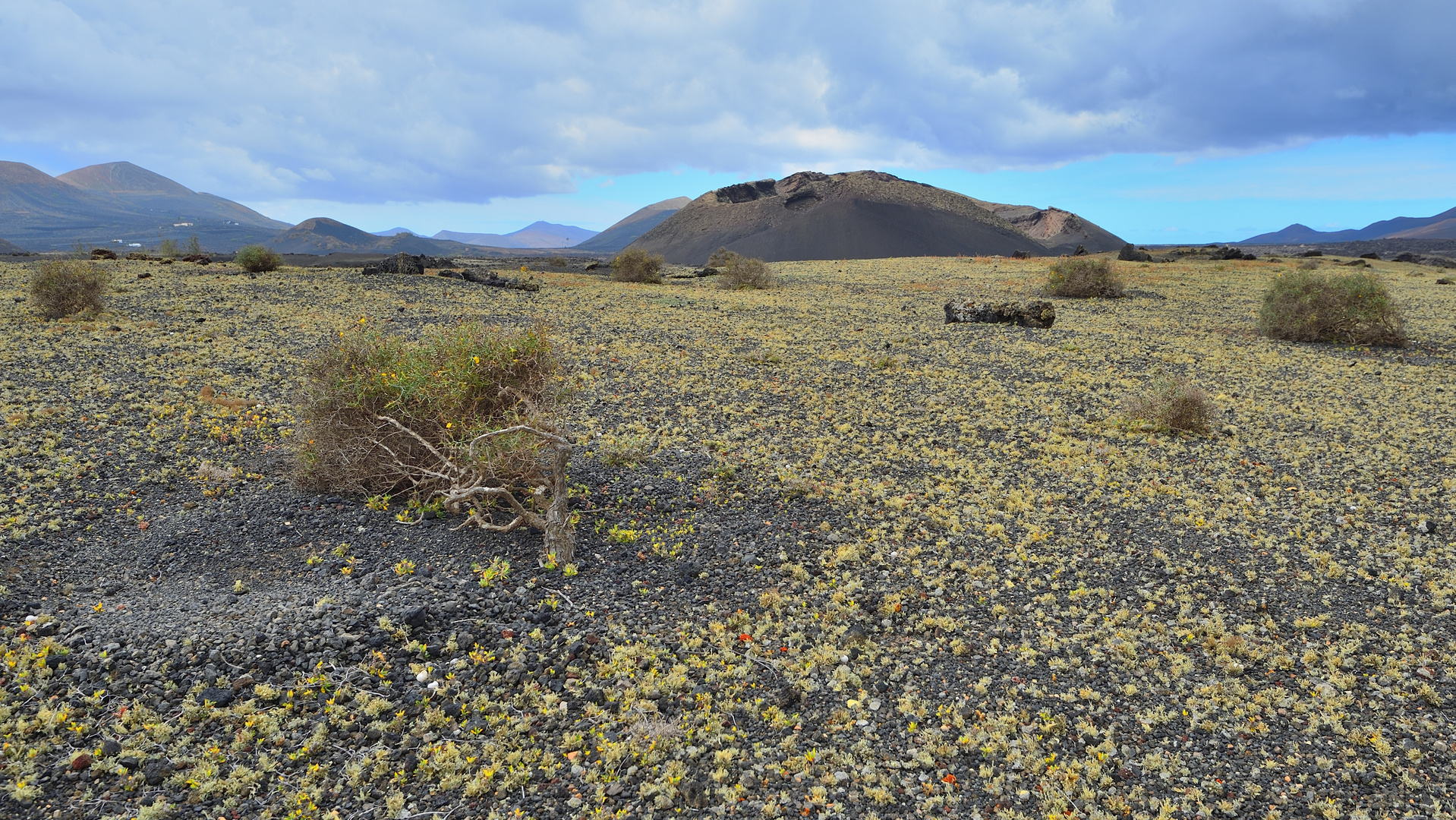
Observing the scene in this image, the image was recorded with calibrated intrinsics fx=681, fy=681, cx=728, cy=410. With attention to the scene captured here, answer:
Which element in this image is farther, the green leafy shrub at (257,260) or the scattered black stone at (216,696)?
the green leafy shrub at (257,260)

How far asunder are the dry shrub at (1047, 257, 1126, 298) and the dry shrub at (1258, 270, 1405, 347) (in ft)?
23.8

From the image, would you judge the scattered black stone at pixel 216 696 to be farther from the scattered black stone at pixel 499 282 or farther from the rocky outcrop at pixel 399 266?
the rocky outcrop at pixel 399 266

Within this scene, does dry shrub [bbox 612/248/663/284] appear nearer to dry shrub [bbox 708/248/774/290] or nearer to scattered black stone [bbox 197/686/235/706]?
dry shrub [bbox 708/248/774/290]

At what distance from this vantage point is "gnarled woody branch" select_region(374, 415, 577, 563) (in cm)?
482

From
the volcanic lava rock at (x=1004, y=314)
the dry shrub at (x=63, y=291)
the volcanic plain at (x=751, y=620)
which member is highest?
the dry shrub at (x=63, y=291)

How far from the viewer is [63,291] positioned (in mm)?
12711

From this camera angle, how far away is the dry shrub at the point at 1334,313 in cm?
1334

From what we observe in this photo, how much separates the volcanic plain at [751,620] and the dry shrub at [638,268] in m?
19.0

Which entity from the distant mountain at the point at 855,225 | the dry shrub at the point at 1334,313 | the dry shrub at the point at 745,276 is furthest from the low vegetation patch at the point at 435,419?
the distant mountain at the point at 855,225

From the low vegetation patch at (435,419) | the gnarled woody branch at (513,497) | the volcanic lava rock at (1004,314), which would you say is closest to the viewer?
the gnarled woody branch at (513,497)

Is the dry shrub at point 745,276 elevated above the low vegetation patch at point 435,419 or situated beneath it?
elevated above

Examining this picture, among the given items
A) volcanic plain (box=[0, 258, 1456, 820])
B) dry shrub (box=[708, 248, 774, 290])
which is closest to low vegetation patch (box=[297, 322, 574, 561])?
volcanic plain (box=[0, 258, 1456, 820])

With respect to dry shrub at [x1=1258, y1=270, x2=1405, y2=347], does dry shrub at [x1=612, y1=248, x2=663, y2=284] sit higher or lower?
higher

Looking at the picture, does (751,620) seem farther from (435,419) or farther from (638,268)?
(638,268)
